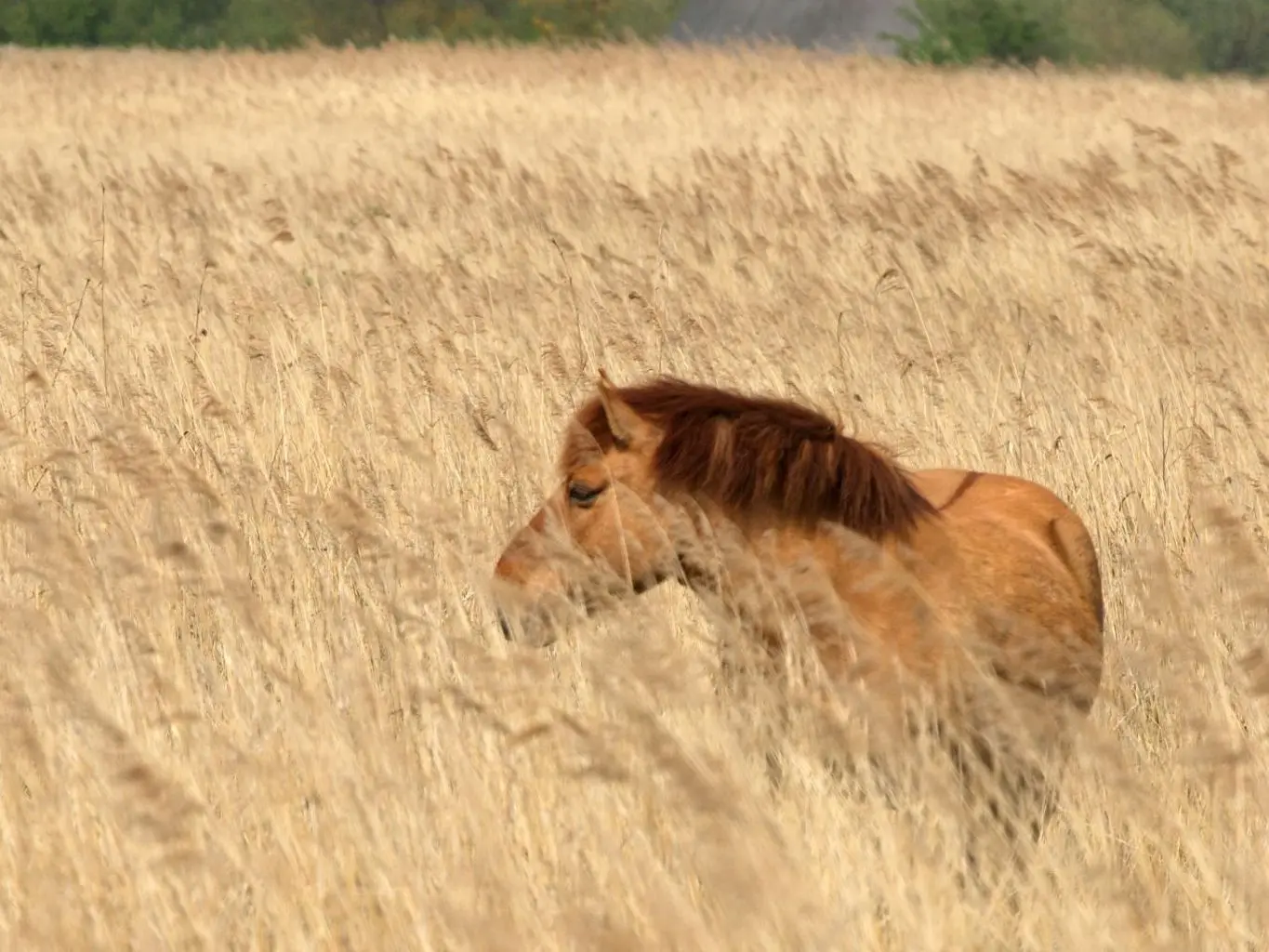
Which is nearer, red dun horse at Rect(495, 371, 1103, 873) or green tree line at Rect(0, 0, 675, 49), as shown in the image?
red dun horse at Rect(495, 371, 1103, 873)

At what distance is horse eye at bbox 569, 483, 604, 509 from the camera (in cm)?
310

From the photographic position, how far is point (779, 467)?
3033 mm

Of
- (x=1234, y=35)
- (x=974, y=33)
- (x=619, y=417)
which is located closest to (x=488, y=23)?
(x=974, y=33)

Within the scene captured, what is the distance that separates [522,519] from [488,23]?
42152 millimetres

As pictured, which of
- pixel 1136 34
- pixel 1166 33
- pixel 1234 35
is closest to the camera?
pixel 1136 34

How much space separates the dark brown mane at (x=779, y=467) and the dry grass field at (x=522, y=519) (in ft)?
0.94

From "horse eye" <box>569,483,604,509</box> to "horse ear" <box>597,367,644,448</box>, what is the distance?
0.09 metres

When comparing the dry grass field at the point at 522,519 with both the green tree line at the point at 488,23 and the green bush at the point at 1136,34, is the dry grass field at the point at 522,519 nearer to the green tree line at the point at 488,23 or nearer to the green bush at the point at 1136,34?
the green tree line at the point at 488,23

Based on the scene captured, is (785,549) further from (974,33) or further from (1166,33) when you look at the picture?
(1166,33)

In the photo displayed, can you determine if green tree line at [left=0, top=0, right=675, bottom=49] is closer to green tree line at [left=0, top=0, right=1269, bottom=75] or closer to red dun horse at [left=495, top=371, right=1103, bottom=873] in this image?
green tree line at [left=0, top=0, right=1269, bottom=75]

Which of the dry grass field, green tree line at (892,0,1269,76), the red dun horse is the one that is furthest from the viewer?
green tree line at (892,0,1269,76)

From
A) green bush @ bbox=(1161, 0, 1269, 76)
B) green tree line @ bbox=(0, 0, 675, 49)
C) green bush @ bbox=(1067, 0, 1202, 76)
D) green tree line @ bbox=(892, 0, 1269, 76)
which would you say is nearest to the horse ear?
green tree line @ bbox=(892, 0, 1269, 76)

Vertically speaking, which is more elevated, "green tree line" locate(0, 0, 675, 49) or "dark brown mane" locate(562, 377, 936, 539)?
"dark brown mane" locate(562, 377, 936, 539)

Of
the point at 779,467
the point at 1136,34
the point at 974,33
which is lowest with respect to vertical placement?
the point at 1136,34
